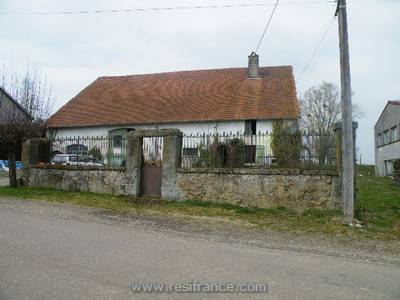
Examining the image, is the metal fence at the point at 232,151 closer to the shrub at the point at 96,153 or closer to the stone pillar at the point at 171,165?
the shrub at the point at 96,153

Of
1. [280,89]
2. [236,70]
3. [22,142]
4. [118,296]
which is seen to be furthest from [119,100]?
[118,296]

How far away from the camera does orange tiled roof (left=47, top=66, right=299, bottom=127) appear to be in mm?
30594

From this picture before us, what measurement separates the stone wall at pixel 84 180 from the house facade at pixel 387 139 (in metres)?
24.5

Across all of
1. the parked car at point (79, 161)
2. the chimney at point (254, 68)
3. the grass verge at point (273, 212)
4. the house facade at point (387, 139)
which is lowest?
the grass verge at point (273, 212)

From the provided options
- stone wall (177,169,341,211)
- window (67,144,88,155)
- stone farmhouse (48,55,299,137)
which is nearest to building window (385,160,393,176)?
stone farmhouse (48,55,299,137)

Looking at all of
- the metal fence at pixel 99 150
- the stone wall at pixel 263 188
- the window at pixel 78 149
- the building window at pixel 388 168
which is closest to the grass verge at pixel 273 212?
the stone wall at pixel 263 188

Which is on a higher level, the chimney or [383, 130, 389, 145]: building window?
the chimney

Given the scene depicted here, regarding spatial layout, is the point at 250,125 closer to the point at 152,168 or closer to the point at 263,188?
the point at 152,168

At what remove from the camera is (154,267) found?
19.6ft

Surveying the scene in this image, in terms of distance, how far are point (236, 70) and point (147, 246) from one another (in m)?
29.9

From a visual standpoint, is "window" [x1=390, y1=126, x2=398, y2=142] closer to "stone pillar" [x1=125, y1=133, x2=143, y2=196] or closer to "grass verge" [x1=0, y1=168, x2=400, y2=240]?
A: "grass verge" [x1=0, y1=168, x2=400, y2=240]

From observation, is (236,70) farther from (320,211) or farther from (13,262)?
(13,262)

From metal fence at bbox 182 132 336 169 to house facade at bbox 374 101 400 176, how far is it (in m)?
22.2

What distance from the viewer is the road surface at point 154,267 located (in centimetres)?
495
